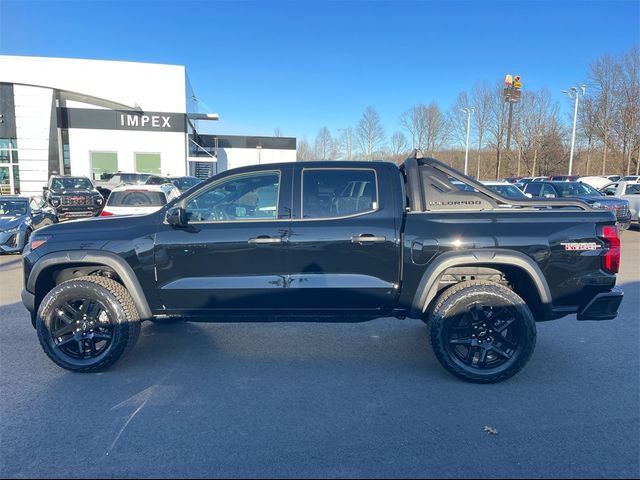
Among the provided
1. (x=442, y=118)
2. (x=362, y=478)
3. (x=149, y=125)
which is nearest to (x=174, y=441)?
(x=362, y=478)

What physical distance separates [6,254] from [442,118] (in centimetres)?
4112

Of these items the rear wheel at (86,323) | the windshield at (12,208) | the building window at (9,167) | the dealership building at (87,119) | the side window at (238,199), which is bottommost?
the rear wheel at (86,323)

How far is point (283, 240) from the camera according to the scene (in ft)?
12.3

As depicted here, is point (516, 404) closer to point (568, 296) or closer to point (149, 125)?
point (568, 296)

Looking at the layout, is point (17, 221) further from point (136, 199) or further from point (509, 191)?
point (509, 191)

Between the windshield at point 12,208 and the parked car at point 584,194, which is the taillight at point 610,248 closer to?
the parked car at point 584,194

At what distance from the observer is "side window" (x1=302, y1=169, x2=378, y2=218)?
3.86 metres

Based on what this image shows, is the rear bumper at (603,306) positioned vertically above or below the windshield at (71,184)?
below

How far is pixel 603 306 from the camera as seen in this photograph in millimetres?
3703

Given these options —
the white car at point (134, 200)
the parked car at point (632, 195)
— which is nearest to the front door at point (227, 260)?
the white car at point (134, 200)

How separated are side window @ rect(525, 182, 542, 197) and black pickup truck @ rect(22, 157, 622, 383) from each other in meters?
13.4

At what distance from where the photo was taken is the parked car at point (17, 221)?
9.05 meters

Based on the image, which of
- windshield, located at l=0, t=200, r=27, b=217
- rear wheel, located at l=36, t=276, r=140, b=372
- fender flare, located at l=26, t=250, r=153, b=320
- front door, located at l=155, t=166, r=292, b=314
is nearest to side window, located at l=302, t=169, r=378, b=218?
front door, located at l=155, t=166, r=292, b=314

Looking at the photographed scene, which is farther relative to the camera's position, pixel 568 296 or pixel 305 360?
pixel 305 360
